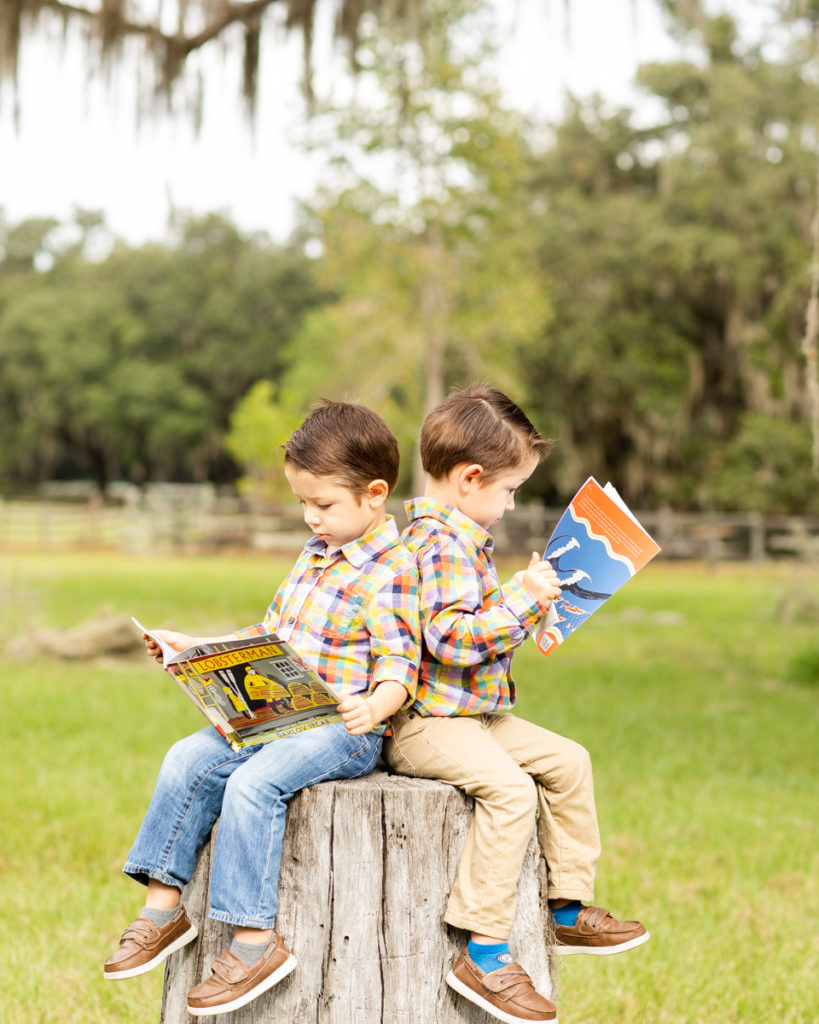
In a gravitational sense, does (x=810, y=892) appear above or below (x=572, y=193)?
below

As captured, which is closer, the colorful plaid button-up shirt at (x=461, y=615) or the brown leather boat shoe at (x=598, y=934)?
the colorful plaid button-up shirt at (x=461, y=615)

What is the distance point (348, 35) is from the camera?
645 cm

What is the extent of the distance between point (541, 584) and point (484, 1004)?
2.87 ft

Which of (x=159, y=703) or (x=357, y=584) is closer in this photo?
(x=357, y=584)

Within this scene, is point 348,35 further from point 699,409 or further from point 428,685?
point 699,409

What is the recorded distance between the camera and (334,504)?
8.47ft

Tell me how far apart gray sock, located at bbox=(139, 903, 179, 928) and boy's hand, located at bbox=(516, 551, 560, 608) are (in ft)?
3.48

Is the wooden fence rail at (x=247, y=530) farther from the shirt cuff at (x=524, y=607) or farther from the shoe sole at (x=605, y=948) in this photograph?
the shirt cuff at (x=524, y=607)

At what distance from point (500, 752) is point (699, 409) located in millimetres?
28132

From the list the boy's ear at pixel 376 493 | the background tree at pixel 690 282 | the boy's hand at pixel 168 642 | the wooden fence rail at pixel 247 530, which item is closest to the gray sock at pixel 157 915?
the boy's hand at pixel 168 642

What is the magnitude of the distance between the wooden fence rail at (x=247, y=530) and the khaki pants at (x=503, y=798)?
22.5 m

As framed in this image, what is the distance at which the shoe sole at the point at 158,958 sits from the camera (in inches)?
95.5

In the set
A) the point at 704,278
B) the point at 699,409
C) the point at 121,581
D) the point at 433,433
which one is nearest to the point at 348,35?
the point at 433,433

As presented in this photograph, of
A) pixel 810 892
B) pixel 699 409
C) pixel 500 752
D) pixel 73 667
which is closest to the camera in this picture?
pixel 500 752
